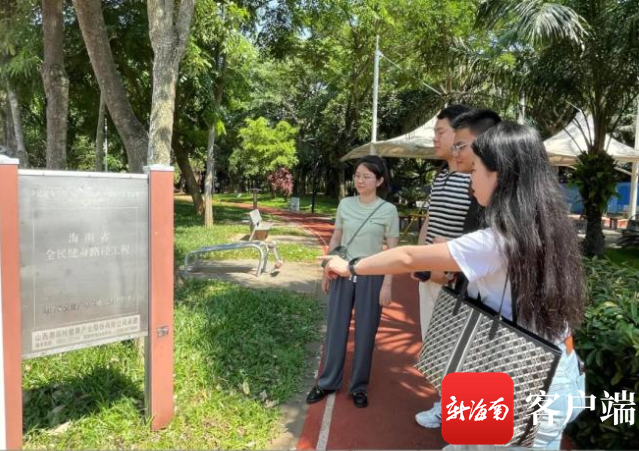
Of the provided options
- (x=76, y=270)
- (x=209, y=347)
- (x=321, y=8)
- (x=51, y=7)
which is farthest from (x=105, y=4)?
(x=76, y=270)

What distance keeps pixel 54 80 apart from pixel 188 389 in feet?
19.9

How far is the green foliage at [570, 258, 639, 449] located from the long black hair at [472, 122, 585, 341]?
131 centimetres

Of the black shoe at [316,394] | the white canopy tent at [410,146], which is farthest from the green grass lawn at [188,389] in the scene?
the white canopy tent at [410,146]

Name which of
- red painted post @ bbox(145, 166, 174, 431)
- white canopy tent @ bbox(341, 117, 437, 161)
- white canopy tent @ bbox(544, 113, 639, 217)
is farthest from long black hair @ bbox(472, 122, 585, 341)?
white canopy tent @ bbox(544, 113, 639, 217)

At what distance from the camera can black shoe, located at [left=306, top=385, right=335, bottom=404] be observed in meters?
3.61

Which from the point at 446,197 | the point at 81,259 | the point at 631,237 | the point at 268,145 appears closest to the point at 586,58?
the point at 631,237

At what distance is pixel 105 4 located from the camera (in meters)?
11.6

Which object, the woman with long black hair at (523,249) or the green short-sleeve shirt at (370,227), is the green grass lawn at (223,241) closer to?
the green short-sleeve shirt at (370,227)

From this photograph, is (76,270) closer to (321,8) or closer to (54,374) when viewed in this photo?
(54,374)

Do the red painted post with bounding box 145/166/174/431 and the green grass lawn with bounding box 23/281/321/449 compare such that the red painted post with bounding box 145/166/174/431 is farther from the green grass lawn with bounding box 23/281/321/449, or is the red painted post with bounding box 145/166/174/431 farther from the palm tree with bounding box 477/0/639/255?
→ the palm tree with bounding box 477/0/639/255

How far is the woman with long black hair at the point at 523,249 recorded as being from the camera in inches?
62.3

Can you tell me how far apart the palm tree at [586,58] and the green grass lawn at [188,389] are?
5127mm

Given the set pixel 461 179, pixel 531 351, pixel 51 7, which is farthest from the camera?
pixel 51 7

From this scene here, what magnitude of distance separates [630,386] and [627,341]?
287 mm
